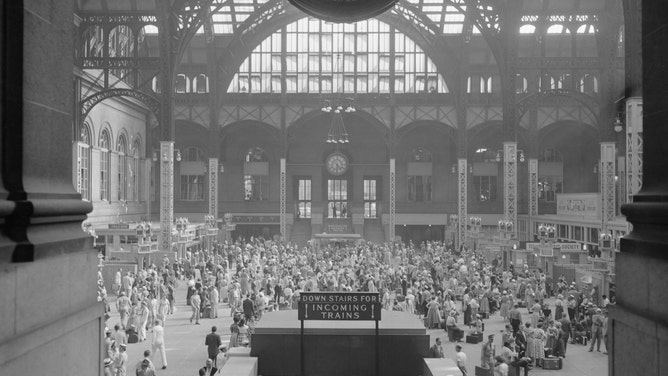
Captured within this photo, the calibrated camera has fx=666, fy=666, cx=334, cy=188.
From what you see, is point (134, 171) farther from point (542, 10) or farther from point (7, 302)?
point (7, 302)

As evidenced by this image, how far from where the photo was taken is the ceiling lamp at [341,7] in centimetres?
545

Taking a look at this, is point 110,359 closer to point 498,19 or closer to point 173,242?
point 173,242

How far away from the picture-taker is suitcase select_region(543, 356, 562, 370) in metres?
15.7

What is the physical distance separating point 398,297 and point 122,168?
26.8 metres

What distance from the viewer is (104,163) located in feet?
134

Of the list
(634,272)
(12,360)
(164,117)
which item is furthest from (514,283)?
(12,360)

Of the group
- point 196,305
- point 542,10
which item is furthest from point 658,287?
point 542,10

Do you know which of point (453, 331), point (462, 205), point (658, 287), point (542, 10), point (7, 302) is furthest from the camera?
point (462, 205)

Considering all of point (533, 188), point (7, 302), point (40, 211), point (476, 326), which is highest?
point (533, 188)

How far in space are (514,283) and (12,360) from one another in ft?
Answer: 79.6

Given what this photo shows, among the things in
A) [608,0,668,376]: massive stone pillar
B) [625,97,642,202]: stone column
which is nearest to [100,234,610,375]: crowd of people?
[625,97,642,202]: stone column

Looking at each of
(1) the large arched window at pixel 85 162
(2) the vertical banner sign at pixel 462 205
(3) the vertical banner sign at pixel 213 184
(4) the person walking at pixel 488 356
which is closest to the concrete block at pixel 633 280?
(4) the person walking at pixel 488 356

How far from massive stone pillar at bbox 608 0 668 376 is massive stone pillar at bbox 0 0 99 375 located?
119 inches

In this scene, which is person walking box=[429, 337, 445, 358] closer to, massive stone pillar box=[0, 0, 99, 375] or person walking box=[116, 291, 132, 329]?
person walking box=[116, 291, 132, 329]
